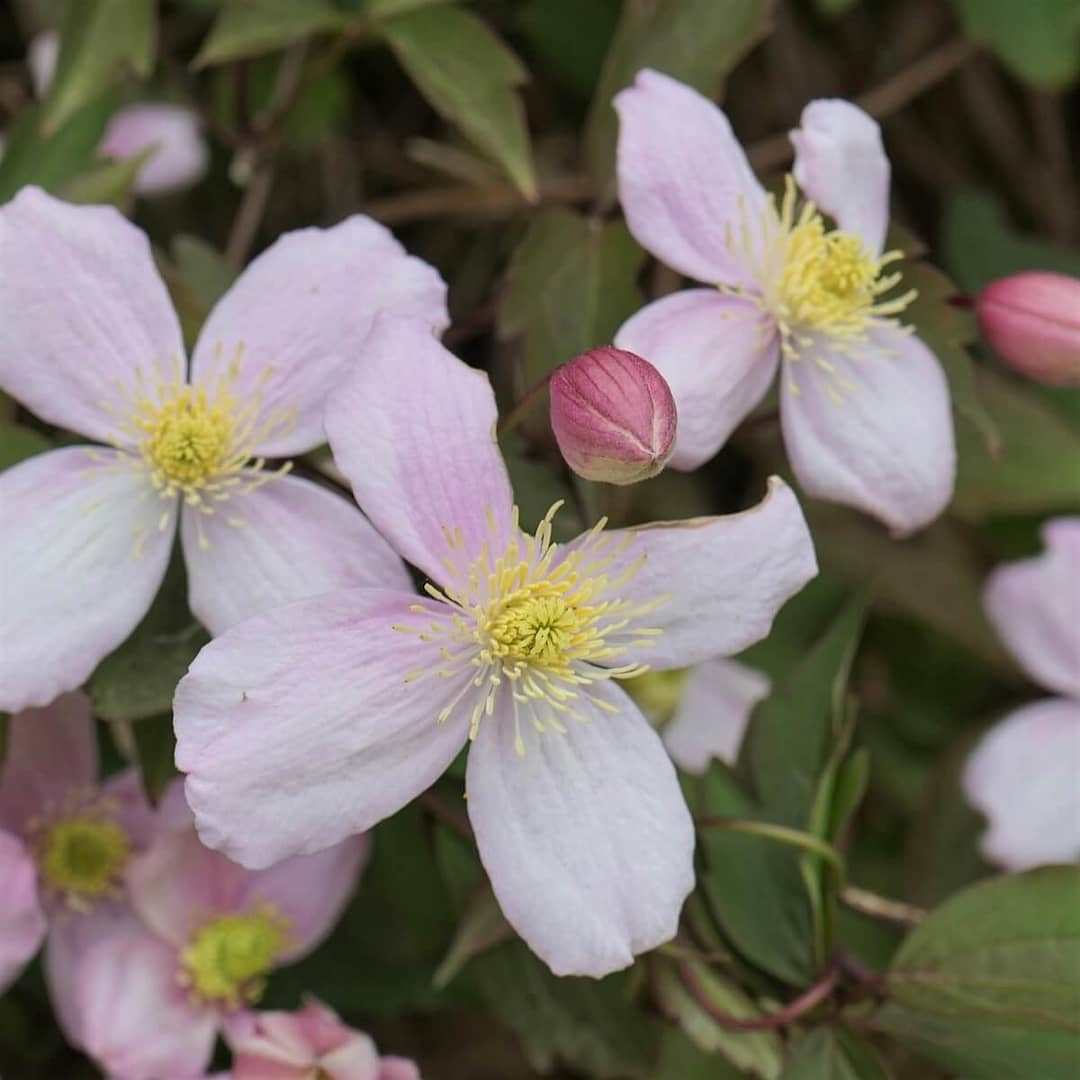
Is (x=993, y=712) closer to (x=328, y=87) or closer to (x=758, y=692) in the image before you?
(x=758, y=692)

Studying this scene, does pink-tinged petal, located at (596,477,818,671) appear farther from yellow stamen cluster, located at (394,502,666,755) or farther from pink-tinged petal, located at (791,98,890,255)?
pink-tinged petal, located at (791,98,890,255)

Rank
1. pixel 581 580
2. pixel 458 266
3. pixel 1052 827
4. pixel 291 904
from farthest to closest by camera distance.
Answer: pixel 458 266 → pixel 1052 827 → pixel 291 904 → pixel 581 580

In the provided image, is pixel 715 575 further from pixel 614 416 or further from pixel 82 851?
pixel 82 851

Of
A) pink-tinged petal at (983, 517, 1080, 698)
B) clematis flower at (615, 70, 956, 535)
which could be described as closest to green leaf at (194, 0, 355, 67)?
clematis flower at (615, 70, 956, 535)

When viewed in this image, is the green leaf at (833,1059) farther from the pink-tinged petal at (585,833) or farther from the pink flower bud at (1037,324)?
the pink flower bud at (1037,324)

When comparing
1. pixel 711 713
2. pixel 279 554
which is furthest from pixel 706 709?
pixel 279 554

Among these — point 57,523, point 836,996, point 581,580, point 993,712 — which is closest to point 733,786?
point 836,996
